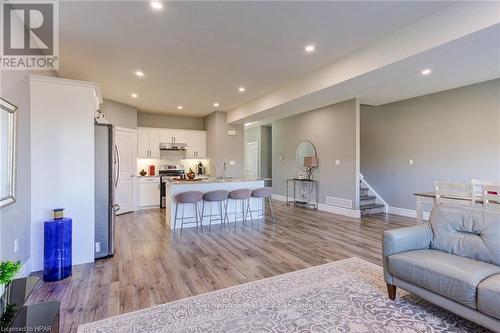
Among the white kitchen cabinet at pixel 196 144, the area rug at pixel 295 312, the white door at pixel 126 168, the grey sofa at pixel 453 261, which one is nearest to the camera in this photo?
the grey sofa at pixel 453 261

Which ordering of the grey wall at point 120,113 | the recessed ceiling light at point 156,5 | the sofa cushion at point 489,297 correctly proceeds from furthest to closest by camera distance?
1. the grey wall at point 120,113
2. the recessed ceiling light at point 156,5
3. the sofa cushion at point 489,297

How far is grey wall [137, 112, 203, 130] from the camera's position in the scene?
8031 millimetres

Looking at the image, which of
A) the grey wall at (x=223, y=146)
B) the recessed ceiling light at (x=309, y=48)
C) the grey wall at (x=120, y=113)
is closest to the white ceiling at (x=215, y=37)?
the recessed ceiling light at (x=309, y=48)

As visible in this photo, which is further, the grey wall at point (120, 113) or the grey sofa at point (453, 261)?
the grey wall at point (120, 113)

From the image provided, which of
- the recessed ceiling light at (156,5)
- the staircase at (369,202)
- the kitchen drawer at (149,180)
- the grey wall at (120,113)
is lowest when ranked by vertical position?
the staircase at (369,202)

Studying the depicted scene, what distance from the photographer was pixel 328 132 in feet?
22.5

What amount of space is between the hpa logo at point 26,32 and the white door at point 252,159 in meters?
7.92

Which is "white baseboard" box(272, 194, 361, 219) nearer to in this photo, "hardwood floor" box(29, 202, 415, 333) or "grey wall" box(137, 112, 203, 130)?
"hardwood floor" box(29, 202, 415, 333)

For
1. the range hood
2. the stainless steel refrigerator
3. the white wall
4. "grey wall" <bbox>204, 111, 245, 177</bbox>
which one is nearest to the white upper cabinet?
the range hood

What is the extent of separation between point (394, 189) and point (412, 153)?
1034 millimetres

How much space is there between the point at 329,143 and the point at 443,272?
16.8 ft

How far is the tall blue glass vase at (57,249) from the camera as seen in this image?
2877mm

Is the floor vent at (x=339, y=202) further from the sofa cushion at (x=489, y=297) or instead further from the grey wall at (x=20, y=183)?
the grey wall at (x=20, y=183)

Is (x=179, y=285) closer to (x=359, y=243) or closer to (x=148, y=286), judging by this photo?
(x=148, y=286)
